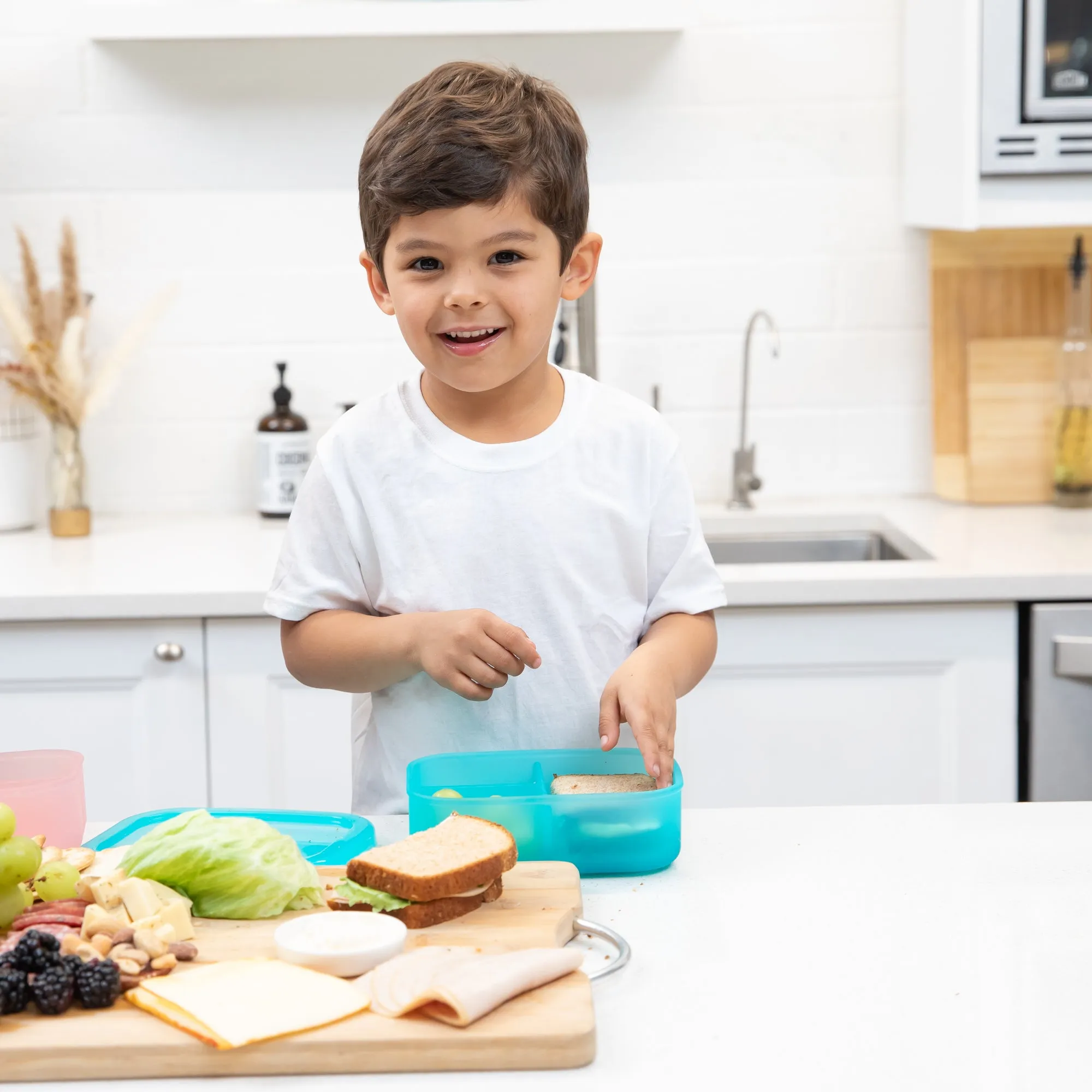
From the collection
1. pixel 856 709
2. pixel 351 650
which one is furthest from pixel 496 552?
pixel 856 709

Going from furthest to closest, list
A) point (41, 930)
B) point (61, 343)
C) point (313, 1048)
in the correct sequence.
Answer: point (61, 343)
point (41, 930)
point (313, 1048)

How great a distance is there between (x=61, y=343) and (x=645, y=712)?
155cm

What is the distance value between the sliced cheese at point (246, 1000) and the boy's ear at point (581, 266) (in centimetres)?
67

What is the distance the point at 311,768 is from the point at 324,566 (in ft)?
2.40

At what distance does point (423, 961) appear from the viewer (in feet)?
2.66

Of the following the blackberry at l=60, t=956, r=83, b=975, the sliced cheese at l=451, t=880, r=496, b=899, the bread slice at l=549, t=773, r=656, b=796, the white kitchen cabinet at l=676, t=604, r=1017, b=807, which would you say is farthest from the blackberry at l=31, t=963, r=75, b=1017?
the white kitchen cabinet at l=676, t=604, r=1017, b=807

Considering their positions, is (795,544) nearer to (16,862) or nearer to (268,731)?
(268,731)

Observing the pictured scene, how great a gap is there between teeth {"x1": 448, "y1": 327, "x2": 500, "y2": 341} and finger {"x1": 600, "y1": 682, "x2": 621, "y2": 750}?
308 mm

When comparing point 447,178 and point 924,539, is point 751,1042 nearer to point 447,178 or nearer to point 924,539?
point 447,178

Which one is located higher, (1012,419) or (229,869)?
(1012,419)

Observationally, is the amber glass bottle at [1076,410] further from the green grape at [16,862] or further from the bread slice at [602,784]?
the green grape at [16,862]

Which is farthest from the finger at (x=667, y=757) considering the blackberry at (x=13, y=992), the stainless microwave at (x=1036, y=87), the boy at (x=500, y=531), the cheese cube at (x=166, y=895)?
the stainless microwave at (x=1036, y=87)

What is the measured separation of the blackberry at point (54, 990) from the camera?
77 centimetres

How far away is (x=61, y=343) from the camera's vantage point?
2.29m
